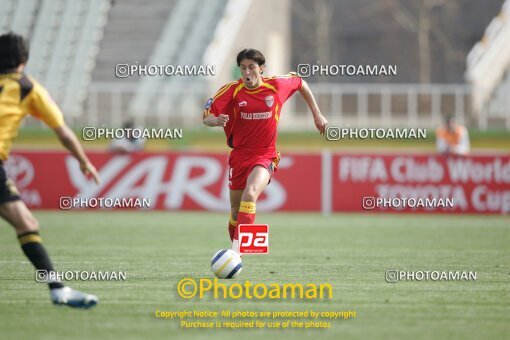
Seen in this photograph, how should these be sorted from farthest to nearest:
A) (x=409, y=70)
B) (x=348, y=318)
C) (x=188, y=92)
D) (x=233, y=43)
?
1. (x=409, y=70)
2. (x=233, y=43)
3. (x=188, y=92)
4. (x=348, y=318)

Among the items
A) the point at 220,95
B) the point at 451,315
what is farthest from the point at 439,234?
the point at 451,315

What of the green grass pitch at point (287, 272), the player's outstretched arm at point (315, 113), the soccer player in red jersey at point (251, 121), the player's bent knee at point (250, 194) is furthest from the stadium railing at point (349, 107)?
the player's bent knee at point (250, 194)

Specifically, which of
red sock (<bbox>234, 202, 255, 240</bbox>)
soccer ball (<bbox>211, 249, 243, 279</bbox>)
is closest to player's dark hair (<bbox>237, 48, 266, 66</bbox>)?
red sock (<bbox>234, 202, 255, 240</bbox>)

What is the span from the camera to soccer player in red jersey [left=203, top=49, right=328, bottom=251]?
482 inches

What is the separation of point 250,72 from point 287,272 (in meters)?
2.19

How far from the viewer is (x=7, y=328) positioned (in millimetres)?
8219

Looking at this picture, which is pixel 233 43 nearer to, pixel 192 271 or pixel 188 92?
pixel 188 92

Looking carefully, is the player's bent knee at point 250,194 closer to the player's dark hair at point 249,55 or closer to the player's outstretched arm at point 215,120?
the player's outstretched arm at point 215,120

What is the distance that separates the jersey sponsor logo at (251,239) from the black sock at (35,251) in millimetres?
2854

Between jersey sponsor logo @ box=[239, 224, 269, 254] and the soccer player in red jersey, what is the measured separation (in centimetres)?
57

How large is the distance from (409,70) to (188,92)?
1480 centimetres

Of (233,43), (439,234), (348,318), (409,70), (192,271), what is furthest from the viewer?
(409,70)

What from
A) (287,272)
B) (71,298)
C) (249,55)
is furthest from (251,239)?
(71,298)

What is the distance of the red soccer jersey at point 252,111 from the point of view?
12398 millimetres
